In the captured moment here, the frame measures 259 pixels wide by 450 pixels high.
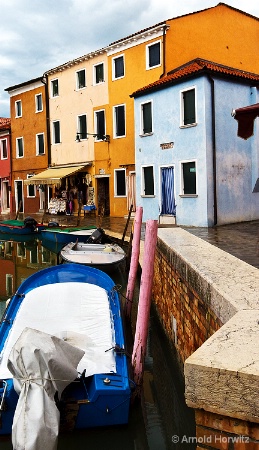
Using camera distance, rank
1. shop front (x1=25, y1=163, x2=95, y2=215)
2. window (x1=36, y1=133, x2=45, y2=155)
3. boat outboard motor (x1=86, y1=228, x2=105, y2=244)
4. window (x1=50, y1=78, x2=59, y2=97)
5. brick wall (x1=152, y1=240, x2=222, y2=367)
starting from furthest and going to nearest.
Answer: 1. window (x1=36, y1=133, x2=45, y2=155)
2. window (x1=50, y1=78, x2=59, y2=97)
3. shop front (x1=25, y1=163, x2=95, y2=215)
4. boat outboard motor (x1=86, y1=228, x2=105, y2=244)
5. brick wall (x1=152, y1=240, x2=222, y2=367)

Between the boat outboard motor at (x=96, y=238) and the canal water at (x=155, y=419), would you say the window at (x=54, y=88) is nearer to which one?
the boat outboard motor at (x=96, y=238)

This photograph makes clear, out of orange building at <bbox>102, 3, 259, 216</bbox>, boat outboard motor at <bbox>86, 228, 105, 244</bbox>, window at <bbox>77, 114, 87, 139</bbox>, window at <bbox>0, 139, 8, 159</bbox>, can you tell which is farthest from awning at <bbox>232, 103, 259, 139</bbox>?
window at <bbox>0, 139, 8, 159</bbox>

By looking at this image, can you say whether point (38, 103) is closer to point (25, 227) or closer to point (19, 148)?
point (19, 148)

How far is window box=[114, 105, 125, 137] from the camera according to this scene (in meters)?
19.6

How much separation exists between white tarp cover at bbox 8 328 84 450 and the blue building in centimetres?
1082

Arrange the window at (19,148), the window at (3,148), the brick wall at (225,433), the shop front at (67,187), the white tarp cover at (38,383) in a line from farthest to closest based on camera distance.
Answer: the window at (3,148) → the window at (19,148) → the shop front at (67,187) → the white tarp cover at (38,383) → the brick wall at (225,433)

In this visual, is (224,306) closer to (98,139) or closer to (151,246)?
(151,246)

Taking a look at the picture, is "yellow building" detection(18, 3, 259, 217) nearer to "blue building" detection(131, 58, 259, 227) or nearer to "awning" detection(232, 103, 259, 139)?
"blue building" detection(131, 58, 259, 227)

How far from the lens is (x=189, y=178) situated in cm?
1475

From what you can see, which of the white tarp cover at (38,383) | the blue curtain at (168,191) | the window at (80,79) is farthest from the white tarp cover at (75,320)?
the window at (80,79)

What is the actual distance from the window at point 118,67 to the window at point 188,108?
222 inches

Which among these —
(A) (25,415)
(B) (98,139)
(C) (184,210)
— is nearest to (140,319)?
(A) (25,415)

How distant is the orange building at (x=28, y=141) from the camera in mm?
25031

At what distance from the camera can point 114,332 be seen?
498cm
